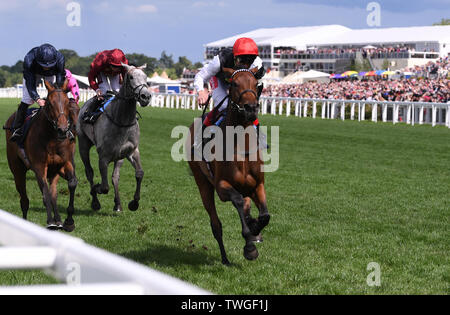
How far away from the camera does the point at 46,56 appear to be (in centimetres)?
792

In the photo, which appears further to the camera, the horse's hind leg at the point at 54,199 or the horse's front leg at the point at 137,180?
the horse's front leg at the point at 137,180

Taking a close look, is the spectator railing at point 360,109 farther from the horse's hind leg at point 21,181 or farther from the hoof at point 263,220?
the hoof at point 263,220

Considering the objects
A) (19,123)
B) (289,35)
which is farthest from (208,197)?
(289,35)

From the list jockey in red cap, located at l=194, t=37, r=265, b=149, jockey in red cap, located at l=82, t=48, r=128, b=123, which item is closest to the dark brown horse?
jockey in red cap, located at l=82, t=48, r=128, b=123

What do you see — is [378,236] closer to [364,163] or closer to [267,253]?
[267,253]

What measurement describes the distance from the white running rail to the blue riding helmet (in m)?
6.15

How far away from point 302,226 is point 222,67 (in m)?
2.37

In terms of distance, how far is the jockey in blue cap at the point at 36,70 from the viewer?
7.91 meters

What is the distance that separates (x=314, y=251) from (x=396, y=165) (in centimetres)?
824

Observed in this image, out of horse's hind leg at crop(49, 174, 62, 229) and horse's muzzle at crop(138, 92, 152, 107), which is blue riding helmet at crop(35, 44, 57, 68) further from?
horse's hind leg at crop(49, 174, 62, 229)

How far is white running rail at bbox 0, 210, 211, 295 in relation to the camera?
155cm

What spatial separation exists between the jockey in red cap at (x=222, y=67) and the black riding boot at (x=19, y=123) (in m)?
2.54

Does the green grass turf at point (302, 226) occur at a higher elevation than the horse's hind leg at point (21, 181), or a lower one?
lower

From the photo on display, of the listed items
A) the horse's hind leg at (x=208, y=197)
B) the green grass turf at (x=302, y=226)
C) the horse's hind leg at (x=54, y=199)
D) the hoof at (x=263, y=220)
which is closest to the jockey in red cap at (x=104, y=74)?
the green grass turf at (x=302, y=226)
